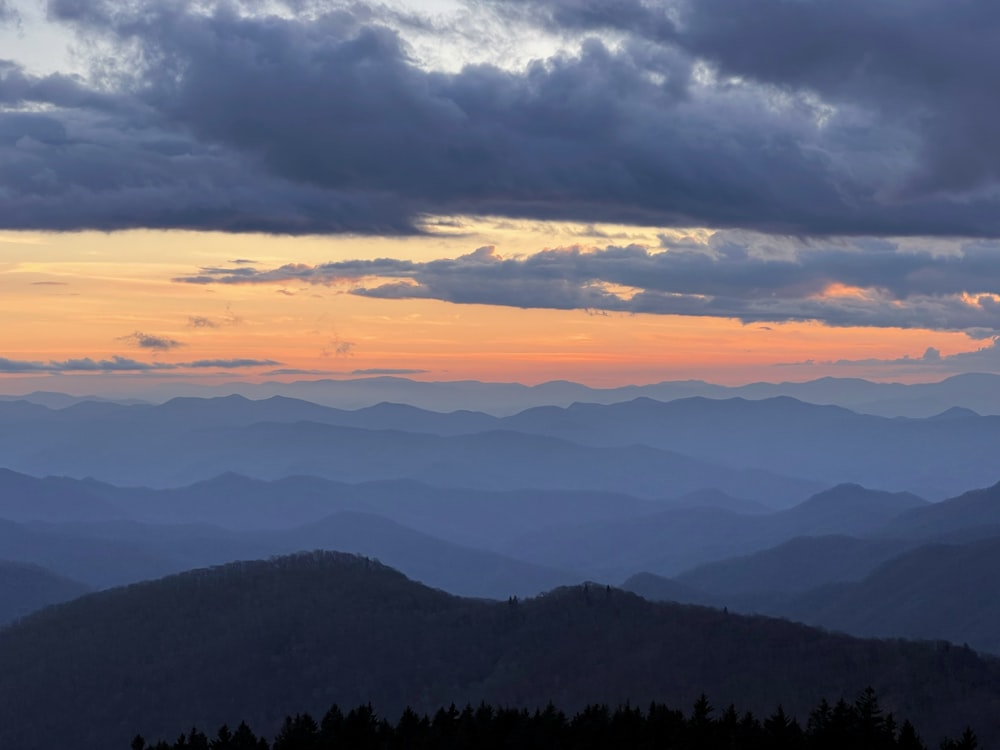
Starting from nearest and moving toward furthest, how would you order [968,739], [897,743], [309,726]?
[968,739] → [897,743] → [309,726]

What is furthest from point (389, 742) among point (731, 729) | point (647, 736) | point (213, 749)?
point (731, 729)

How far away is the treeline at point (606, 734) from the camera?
105 meters

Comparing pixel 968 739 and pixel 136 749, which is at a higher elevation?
pixel 968 739

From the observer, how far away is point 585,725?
122 m

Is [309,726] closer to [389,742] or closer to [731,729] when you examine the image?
[389,742]

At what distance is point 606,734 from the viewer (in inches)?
4628

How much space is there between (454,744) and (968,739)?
143ft

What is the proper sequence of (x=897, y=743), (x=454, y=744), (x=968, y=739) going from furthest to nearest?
(x=454, y=744)
(x=897, y=743)
(x=968, y=739)

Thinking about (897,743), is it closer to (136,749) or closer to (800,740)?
(800,740)

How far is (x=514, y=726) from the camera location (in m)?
120

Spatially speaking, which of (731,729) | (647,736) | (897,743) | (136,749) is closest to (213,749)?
(136,749)

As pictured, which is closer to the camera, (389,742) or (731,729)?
(731,729)

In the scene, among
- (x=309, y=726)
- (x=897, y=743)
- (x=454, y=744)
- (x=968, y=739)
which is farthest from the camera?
(x=309, y=726)

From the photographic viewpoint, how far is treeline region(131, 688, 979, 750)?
345 feet
